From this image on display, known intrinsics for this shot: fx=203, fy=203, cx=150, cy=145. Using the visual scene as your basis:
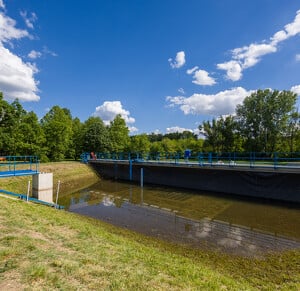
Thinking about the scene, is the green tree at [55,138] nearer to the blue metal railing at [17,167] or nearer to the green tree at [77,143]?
the green tree at [77,143]

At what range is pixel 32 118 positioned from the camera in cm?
2906

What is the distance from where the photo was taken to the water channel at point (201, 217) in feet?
25.3

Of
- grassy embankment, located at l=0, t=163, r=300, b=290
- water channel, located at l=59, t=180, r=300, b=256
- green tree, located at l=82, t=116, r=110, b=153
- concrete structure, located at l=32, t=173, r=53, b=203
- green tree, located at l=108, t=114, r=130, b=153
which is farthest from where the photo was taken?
green tree, located at l=108, t=114, r=130, b=153

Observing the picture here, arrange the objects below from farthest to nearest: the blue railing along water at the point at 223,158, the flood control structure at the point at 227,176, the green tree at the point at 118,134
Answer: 1. the green tree at the point at 118,134
2. the blue railing along water at the point at 223,158
3. the flood control structure at the point at 227,176

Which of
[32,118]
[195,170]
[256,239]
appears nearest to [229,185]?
[195,170]

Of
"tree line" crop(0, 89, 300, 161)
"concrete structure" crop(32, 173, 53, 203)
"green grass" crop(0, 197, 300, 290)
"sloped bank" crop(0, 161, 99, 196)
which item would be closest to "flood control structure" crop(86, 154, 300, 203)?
"sloped bank" crop(0, 161, 99, 196)

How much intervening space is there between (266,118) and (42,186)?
28.5m

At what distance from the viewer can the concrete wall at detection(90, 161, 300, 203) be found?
14.0 metres

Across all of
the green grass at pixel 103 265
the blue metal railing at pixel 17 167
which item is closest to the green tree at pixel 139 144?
the blue metal railing at pixel 17 167

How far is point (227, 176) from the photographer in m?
16.6

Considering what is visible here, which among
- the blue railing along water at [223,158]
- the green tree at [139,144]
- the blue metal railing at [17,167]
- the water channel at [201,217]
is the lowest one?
the water channel at [201,217]

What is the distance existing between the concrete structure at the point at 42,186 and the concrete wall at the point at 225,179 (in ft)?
32.9

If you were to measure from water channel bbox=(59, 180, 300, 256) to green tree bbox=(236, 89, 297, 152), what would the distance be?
17.1 meters

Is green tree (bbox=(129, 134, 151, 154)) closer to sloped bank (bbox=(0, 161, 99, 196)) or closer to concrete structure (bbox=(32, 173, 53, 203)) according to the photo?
sloped bank (bbox=(0, 161, 99, 196))
